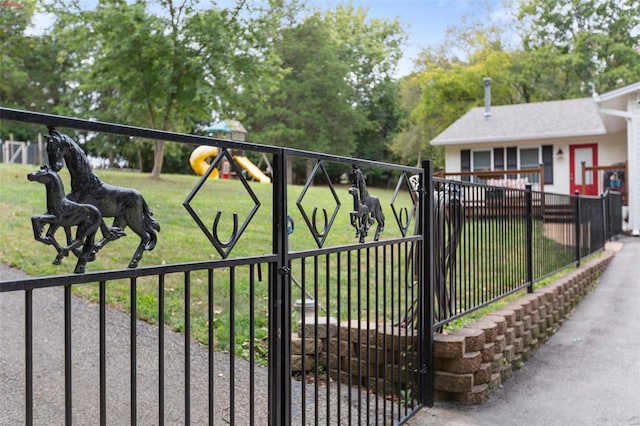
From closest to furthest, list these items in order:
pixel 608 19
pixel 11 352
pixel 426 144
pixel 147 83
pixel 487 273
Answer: pixel 11 352 < pixel 487 273 < pixel 147 83 < pixel 608 19 < pixel 426 144

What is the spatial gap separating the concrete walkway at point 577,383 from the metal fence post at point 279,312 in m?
1.43

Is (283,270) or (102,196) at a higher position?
(102,196)

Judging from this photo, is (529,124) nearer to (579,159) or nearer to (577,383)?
(579,159)

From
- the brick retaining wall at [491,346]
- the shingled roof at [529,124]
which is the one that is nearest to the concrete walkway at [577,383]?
the brick retaining wall at [491,346]

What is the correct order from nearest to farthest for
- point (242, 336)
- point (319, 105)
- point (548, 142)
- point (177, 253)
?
point (242, 336)
point (177, 253)
point (548, 142)
point (319, 105)

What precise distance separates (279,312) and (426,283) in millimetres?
1620

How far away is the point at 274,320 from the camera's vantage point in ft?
7.45

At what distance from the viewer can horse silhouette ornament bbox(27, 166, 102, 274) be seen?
1.44m

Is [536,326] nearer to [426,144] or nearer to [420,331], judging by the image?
[420,331]

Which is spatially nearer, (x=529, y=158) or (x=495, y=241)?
(x=495, y=241)

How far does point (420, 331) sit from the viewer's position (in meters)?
3.63

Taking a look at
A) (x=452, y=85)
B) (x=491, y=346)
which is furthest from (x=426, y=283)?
(x=452, y=85)

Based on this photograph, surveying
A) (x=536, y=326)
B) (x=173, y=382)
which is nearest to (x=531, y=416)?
(x=536, y=326)

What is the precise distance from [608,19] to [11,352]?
30780 mm
